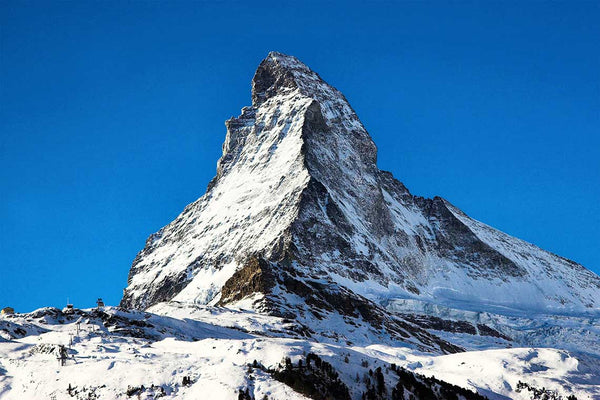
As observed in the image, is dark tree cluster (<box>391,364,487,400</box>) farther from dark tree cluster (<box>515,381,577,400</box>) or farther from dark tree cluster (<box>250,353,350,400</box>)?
dark tree cluster (<box>515,381,577,400</box>)

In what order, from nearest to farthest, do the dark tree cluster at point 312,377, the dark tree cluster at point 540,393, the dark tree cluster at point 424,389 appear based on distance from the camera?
1. the dark tree cluster at point 312,377
2. the dark tree cluster at point 424,389
3. the dark tree cluster at point 540,393

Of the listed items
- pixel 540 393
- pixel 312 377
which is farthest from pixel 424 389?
pixel 540 393

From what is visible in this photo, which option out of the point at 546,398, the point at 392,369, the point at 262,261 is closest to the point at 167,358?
the point at 392,369

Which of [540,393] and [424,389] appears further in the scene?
[540,393]

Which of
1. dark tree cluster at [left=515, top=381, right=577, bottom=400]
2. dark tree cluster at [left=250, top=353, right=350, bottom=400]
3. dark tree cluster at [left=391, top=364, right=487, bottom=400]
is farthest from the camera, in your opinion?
dark tree cluster at [left=515, top=381, right=577, bottom=400]

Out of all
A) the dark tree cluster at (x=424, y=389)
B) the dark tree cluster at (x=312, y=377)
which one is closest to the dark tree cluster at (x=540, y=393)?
the dark tree cluster at (x=424, y=389)

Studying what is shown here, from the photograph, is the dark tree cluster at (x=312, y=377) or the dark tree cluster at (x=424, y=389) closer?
the dark tree cluster at (x=312, y=377)

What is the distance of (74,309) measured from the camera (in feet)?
249

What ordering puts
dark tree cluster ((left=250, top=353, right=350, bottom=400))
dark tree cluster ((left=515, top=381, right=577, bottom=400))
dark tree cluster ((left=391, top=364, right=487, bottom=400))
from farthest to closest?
dark tree cluster ((left=515, top=381, right=577, bottom=400))
dark tree cluster ((left=391, top=364, right=487, bottom=400))
dark tree cluster ((left=250, top=353, right=350, bottom=400))

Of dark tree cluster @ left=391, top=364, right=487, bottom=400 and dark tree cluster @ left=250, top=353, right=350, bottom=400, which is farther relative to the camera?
dark tree cluster @ left=391, top=364, right=487, bottom=400

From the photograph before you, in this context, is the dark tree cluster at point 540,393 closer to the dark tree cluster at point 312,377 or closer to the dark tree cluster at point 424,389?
the dark tree cluster at point 424,389

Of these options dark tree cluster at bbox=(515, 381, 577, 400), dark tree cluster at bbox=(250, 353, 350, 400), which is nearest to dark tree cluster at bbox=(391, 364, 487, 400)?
dark tree cluster at bbox=(250, 353, 350, 400)

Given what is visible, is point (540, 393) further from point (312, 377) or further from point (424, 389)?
point (312, 377)

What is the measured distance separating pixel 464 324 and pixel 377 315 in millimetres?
66051
